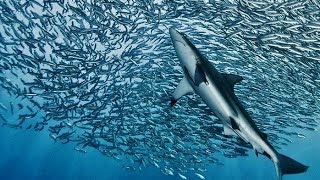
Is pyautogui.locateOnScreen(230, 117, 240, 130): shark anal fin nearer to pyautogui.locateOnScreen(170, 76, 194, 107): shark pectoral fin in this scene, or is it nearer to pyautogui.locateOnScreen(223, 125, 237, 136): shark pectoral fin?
pyautogui.locateOnScreen(223, 125, 237, 136): shark pectoral fin

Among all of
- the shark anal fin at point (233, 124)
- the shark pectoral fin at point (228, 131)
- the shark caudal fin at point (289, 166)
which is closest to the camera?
the shark anal fin at point (233, 124)

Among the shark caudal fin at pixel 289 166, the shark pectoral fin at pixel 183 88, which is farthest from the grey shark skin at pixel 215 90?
the shark caudal fin at pixel 289 166

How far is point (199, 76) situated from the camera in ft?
13.0

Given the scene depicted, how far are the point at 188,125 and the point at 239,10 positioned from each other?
6.31 metres

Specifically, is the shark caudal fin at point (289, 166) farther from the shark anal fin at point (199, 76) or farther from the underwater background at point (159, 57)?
the underwater background at point (159, 57)

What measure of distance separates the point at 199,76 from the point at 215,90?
29 cm

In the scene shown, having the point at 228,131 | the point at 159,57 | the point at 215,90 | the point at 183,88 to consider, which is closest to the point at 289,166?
the point at 228,131

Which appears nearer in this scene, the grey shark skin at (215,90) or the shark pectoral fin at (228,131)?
the grey shark skin at (215,90)

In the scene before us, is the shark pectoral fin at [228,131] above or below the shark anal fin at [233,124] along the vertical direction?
below

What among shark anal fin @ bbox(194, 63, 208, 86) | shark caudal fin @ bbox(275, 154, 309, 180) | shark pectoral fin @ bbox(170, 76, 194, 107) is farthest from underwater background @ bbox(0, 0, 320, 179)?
shark anal fin @ bbox(194, 63, 208, 86)

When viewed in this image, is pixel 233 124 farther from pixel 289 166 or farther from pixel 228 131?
pixel 289 166

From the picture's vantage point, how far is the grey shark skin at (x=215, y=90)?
3959 millimetres

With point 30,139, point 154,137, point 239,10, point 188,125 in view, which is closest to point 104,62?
point 239,10

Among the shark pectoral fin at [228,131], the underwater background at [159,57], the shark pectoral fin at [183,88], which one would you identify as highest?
the underwater background at [159,57]
